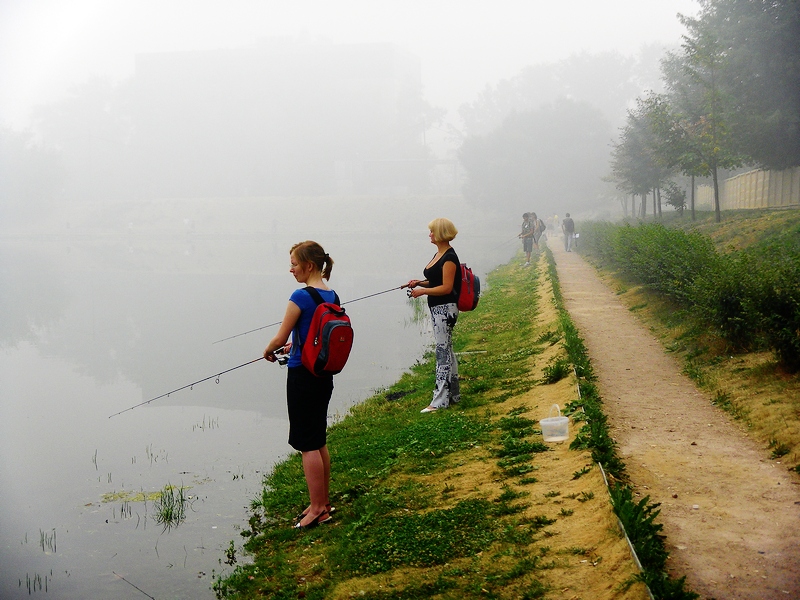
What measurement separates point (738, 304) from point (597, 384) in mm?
2010

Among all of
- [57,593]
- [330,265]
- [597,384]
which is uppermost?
[330,265]

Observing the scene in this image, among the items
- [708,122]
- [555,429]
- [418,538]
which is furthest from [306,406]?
[708,122]

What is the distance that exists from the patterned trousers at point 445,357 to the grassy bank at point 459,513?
0.19m

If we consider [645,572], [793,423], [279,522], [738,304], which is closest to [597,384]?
[738,304]

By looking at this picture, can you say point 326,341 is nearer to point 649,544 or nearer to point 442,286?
Answer: point 649,544

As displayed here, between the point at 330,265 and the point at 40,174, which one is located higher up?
the point at 40,174

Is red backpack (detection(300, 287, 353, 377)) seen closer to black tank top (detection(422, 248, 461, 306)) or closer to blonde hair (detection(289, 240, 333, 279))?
blonde hair (detection(289, 240, 333, 279))

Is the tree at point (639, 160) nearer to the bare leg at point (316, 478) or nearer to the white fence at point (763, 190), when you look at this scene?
the white fence at point (763, 190)

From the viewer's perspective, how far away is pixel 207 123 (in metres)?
101

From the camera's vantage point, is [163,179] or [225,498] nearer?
[225,498]

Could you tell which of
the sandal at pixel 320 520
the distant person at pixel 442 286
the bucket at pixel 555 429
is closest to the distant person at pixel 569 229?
the distant person at pixel 442 286

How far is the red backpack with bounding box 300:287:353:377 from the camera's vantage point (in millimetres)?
5848

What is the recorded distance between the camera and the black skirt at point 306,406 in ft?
19.8

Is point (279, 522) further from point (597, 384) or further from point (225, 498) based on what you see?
point (597, 384)
